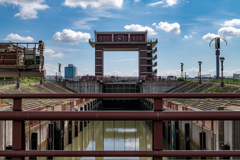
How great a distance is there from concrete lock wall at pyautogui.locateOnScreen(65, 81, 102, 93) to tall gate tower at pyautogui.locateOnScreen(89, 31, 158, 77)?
409 inches

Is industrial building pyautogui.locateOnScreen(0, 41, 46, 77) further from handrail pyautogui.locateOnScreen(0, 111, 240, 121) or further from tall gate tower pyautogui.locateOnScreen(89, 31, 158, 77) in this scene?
tall gate tower pyautogui.locateOnScreen(89, 31, 158, 77)

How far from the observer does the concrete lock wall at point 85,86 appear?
132 ft

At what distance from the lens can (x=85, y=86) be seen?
40.6m

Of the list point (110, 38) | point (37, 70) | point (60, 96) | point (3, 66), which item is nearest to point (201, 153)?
point (60, 96)

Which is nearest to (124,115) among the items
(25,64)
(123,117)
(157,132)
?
(123,117)

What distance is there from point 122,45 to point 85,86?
16.8m

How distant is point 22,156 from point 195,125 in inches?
467

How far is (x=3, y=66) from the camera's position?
30.5ft

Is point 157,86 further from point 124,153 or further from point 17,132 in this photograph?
point 17,132

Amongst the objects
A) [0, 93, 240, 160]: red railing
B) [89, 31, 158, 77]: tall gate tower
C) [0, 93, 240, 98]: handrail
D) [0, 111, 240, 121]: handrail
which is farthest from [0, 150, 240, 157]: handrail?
[89, 31, 158, 77]: tall gate tower

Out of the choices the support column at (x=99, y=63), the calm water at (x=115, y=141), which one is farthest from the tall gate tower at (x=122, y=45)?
the calm water at (x=115, y=141)

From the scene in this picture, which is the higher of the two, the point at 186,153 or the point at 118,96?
the point at 118,96

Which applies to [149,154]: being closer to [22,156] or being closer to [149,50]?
[22,156]

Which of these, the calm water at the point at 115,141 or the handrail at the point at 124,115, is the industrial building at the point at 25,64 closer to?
the calm water at the point at 115,141
